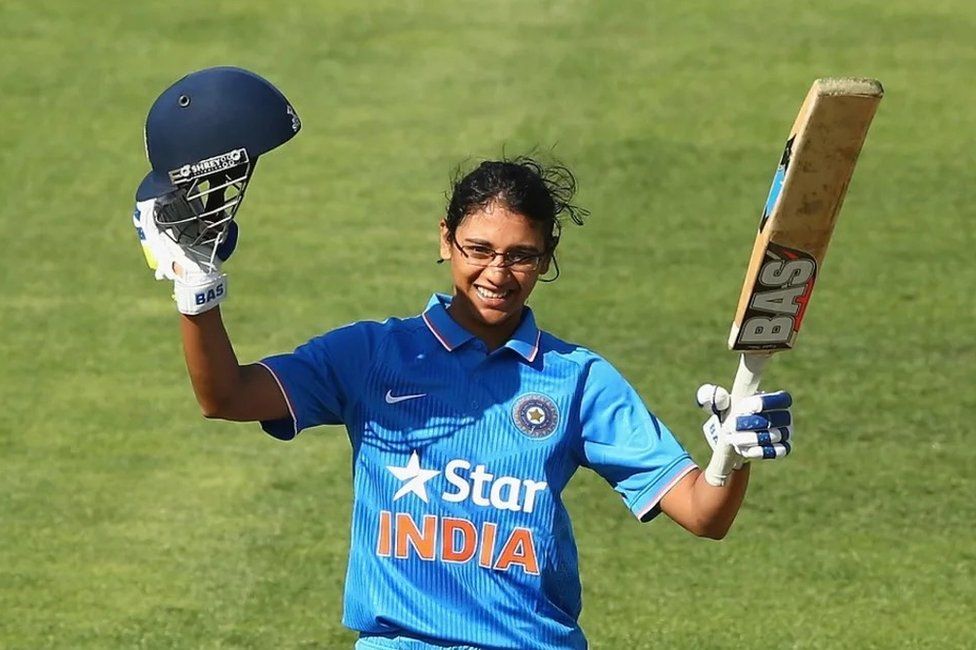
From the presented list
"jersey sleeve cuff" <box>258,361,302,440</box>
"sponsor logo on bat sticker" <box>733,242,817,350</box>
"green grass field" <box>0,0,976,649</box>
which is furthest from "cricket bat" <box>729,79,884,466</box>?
"green grass field" <box>0,0,976,649</box>

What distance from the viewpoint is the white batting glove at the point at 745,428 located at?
13.5 feet

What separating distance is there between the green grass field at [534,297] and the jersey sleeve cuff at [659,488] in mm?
2298

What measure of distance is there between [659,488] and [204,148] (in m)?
1.34

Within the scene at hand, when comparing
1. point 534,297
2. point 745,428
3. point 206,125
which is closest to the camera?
point 745,428

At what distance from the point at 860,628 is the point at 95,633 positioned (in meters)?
2.76

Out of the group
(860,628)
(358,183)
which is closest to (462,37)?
(358,183)

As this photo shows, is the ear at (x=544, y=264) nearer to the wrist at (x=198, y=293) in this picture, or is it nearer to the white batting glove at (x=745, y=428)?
the white batting glove at (x=745, y=428)

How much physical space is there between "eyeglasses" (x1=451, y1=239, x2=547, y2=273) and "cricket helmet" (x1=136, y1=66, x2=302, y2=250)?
0.55m

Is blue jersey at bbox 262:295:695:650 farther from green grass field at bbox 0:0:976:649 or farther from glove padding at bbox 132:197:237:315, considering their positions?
green grass field at bbox 0:0:976:649

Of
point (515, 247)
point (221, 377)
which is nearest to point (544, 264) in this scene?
point (515, 247)

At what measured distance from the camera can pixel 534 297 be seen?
9477mm

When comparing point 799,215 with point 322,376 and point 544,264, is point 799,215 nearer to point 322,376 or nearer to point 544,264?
point 544,264

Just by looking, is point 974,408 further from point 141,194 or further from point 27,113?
point 27,113

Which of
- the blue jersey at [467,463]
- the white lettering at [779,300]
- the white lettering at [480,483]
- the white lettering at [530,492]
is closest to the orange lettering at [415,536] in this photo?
the blue jersey at [467,463]
